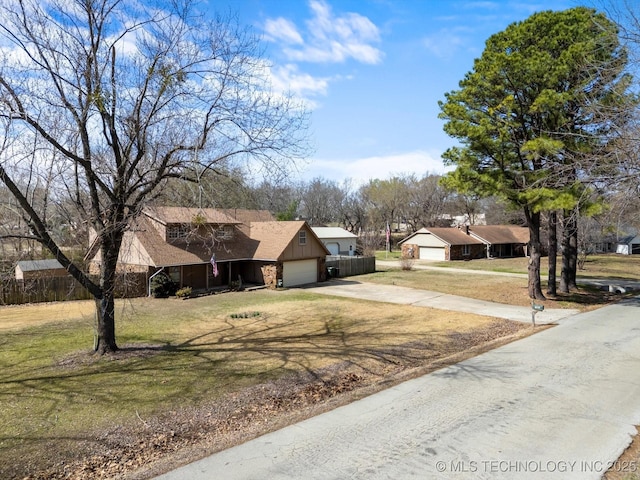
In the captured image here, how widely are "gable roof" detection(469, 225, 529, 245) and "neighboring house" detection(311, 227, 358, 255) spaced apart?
16070 millimetres

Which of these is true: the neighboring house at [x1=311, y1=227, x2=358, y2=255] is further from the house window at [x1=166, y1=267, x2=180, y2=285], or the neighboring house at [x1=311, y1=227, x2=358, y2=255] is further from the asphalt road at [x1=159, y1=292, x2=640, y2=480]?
the asphalt road at [x1=159, y1=292, x2=640, y2=480]

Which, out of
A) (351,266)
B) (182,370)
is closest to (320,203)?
(351,266)

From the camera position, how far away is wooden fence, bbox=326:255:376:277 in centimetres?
3500

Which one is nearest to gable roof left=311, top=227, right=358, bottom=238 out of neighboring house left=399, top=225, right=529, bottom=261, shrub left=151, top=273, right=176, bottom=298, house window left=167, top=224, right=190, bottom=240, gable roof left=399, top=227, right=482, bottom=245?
neighboring house left=399, top=225, right=529, bottom=261

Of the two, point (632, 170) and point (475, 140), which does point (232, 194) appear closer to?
point (632, 170)

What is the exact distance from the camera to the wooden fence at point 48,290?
21.2 m

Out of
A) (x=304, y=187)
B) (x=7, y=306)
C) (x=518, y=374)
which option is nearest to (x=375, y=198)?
(x=304, y=187)

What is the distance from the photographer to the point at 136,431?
7.57 metres

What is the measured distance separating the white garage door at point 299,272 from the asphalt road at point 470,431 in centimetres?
1915

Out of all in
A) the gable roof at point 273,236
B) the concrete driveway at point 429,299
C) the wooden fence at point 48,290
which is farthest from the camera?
the gable roof at point 273,236

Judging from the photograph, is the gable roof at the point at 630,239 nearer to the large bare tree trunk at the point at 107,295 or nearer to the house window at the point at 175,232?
the house window at the point at 175,232

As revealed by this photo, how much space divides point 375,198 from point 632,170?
210ft

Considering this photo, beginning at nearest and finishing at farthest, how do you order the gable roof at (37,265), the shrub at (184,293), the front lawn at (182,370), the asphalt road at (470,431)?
the asphalt road at (470,431) → the front lawn at (182,370) → the shrub at (184,293) → the gable roof at (37,265)

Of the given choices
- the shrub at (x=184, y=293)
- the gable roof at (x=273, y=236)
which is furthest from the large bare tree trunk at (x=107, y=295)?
the gable roof at (x=273, y=236)
